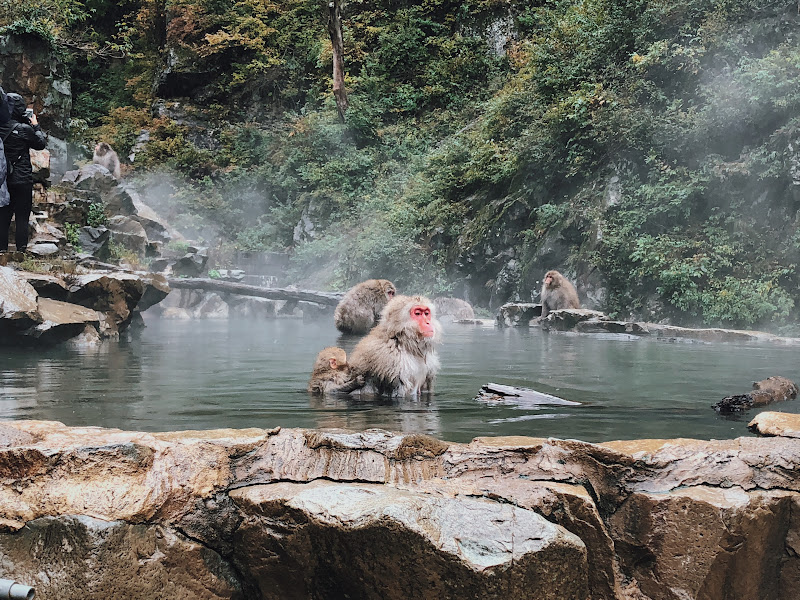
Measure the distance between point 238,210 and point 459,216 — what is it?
330 inches

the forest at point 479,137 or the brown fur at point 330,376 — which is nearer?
the brown fur at point 330,376

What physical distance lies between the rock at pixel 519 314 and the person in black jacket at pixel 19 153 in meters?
7.05

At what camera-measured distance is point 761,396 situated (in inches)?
148

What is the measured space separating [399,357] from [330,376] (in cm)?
46

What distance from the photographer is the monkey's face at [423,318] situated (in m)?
4.15

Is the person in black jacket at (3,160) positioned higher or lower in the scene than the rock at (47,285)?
higher

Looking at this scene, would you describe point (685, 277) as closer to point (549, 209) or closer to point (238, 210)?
point (549, 209)

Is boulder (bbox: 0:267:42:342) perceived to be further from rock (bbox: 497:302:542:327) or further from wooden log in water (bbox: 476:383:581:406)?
rock (bbox: 497:302:542:327)

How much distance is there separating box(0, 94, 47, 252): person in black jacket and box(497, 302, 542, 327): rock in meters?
7.05

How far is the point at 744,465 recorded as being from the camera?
209 centimetres

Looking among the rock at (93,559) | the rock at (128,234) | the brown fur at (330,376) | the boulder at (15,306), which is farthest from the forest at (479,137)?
the rock at (93,559)

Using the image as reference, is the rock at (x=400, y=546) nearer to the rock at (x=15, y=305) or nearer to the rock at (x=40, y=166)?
the rock at (x=15, y=305)

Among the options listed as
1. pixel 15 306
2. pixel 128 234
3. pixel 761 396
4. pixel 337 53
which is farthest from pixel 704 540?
pixel 337 53

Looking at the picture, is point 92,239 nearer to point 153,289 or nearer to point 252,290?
point 153,289
